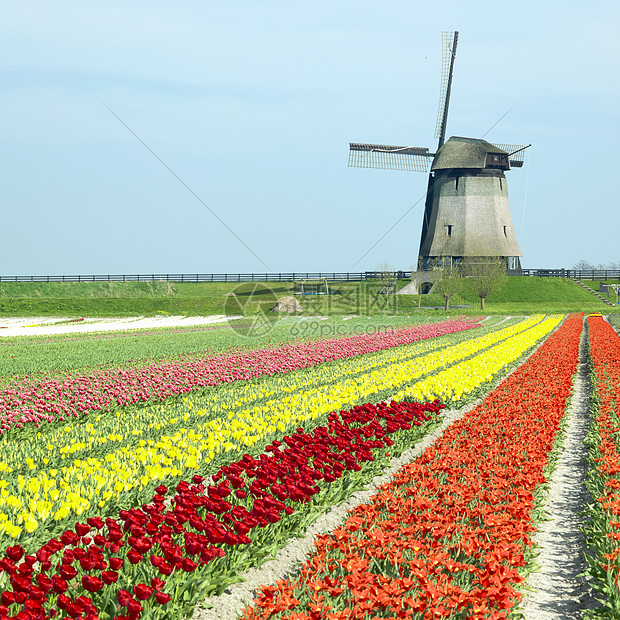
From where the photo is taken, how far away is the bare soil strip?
4980mm

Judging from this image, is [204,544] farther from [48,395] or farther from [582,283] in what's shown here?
[582,283]

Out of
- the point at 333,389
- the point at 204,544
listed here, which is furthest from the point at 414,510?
the point at 333,389

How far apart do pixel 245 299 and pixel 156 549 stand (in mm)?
55719

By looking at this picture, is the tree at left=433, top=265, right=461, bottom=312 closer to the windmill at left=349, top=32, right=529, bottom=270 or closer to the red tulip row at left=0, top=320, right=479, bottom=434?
the windmill at left=349, top=32, right=529, bottom=270

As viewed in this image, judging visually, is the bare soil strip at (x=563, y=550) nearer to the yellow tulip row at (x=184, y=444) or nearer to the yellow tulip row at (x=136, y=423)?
the yellow tulip row at (x=184, y=444)

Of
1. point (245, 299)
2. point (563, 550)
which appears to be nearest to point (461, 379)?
point (563, 550)

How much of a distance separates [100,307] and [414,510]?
5063cm

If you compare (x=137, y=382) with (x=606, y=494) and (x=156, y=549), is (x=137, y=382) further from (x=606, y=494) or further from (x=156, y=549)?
(x=606, y=494)

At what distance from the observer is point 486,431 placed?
9.16 meters

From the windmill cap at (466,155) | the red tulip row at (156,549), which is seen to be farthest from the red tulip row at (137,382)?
the windmill cap at (466,155)

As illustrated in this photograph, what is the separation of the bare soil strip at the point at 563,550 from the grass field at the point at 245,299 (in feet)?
121

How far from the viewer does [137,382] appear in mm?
13406

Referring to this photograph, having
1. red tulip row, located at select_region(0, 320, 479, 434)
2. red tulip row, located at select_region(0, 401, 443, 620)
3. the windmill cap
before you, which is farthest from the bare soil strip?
the windmill cap

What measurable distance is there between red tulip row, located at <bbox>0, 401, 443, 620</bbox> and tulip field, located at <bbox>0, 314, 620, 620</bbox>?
0.06 feet
